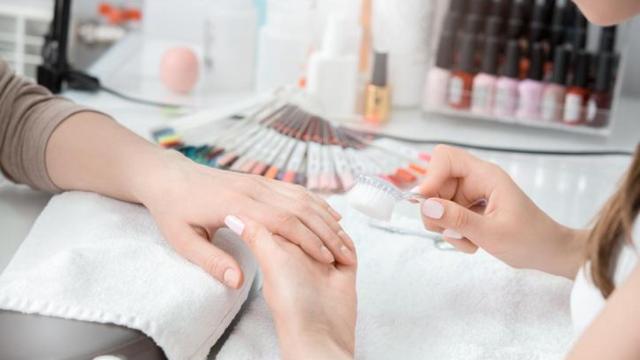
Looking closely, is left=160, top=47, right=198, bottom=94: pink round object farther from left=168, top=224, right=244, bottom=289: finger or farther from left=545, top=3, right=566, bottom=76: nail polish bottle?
left=168, top=224, right=244, bottom=289: finger

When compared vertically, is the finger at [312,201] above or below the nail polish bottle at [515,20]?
below

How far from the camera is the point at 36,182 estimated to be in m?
0.95

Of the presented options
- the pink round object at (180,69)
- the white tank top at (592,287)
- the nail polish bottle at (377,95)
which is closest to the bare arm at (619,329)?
the white tank top at (592,287)

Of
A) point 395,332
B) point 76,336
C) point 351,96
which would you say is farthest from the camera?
point 351,96

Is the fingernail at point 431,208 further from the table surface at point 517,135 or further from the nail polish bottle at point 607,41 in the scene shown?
the nail polish bottle at point 607,41

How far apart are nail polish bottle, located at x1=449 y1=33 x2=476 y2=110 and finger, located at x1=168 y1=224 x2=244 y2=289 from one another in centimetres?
71

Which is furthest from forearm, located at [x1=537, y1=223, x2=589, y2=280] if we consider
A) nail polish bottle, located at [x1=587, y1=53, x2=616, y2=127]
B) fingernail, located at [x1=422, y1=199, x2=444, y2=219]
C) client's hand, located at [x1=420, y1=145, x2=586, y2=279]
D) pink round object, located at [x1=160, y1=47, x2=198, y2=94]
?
pink round object, located at [x1=160, y1=47, x2=198, y2=94]

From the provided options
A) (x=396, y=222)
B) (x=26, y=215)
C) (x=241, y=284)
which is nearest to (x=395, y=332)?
(x=241, y=284)

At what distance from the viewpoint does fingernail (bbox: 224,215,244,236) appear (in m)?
0.76

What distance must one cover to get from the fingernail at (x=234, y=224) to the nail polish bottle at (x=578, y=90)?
741 mm

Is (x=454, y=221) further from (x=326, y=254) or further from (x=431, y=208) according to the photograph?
(x=326, y=254)

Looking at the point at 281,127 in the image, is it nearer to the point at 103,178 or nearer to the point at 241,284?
the point at 103,178

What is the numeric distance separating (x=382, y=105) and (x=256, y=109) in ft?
0.73

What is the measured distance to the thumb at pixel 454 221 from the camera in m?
0.81
